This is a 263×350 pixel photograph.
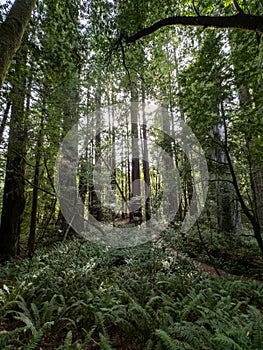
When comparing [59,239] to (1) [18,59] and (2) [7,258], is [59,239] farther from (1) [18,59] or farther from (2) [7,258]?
(1) [18,59]

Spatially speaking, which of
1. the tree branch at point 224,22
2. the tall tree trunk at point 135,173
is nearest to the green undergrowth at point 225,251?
the tall tree trunk at point 135,173

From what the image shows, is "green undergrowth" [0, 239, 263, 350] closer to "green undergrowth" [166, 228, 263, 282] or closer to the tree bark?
"green undergrowth" [166, 228, 263, 282]

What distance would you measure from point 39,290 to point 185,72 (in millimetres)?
5282

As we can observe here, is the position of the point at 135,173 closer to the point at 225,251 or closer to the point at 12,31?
the point at 225,251

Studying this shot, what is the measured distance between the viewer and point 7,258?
6.12 meters

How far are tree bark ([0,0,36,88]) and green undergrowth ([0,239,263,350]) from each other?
105 inches

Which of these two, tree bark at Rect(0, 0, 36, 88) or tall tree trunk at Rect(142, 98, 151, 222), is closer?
tree bark at Rect(0, 0, 36, 88)

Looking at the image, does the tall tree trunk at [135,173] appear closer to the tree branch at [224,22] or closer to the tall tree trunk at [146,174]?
the tall tree trunk at [146,174]

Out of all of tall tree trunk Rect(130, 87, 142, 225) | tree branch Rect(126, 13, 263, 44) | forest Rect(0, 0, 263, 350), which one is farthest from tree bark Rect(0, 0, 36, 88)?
tall tree trunk Rect(130, 87, 142, 225)

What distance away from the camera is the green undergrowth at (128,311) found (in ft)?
6.91

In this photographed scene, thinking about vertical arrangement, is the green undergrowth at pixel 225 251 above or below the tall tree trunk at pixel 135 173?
below

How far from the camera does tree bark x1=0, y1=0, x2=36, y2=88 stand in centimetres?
199

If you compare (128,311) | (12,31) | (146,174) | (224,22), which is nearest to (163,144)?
(224,22)

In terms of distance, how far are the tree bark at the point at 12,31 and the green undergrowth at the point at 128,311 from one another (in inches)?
105
